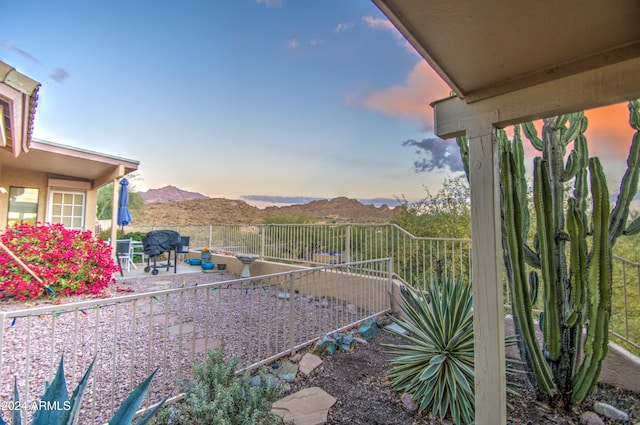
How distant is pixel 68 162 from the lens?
6.52 metres

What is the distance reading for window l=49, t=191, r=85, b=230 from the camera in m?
7.49

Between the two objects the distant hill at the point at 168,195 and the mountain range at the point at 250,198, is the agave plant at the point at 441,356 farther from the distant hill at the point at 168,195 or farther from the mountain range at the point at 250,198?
the distant hill at the point at 168,195

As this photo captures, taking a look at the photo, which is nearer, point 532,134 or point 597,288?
point 597,288

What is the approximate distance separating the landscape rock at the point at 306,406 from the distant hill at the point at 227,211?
29.1 ft

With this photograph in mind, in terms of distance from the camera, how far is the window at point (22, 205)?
686 cm

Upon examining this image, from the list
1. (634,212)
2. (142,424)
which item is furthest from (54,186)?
(634,212)

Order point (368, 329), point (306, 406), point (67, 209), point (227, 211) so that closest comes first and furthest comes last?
point (306, 406)
point (368, 329)
point (67, 209)
point (227, 211)

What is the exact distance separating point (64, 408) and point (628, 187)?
13.4 ft

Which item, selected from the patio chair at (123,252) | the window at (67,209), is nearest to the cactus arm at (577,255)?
the patio chair at (123,252)

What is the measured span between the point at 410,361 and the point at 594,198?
6.44ft

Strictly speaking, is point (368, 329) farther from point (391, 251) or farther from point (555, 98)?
point (555, 98)

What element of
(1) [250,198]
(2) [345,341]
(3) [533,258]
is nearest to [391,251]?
(2) [345,341]

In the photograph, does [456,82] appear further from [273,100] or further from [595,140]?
[273,100]

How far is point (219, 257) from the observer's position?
888 centimetres
